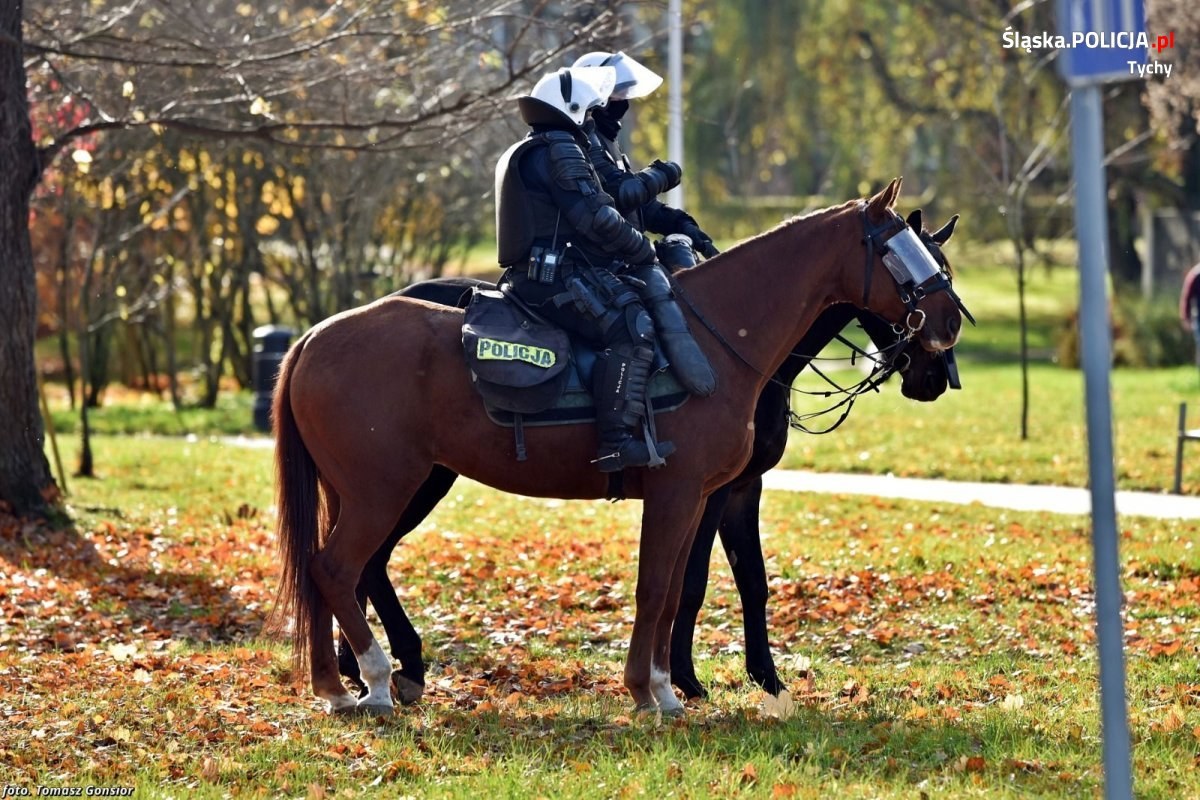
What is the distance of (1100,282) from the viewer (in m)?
4.32

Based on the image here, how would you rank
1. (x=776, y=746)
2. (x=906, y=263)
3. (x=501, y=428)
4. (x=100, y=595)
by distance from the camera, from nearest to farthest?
(x=776, y=746) → (x=906, y=263) → (x=501, y=428) → (x=100, y=595)

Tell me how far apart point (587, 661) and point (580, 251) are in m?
2.55

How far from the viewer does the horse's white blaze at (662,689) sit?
24.0 feet

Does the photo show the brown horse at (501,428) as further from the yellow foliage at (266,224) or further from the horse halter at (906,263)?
the yellow foliage at (266,224)

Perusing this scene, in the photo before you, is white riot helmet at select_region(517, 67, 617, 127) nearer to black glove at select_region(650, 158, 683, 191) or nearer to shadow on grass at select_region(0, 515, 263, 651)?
black glove at select_region(650, 158, 683, 191)

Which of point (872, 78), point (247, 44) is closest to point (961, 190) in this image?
point (872, 78)

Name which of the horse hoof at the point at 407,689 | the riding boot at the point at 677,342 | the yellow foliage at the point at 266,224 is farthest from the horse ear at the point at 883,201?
the yellow foliage at the point at 266,224

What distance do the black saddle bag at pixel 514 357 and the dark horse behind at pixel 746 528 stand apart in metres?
0.52

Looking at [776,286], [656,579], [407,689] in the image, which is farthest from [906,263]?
[407,689]

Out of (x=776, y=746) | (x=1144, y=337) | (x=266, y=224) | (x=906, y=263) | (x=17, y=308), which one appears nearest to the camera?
(x=776, y=746)

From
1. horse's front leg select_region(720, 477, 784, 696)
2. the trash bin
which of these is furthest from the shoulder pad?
the trash bin

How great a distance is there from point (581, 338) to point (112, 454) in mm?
12560

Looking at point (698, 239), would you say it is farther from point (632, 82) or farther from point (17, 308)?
point (17, 308)

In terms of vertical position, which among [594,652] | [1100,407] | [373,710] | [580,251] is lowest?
[594,652]
